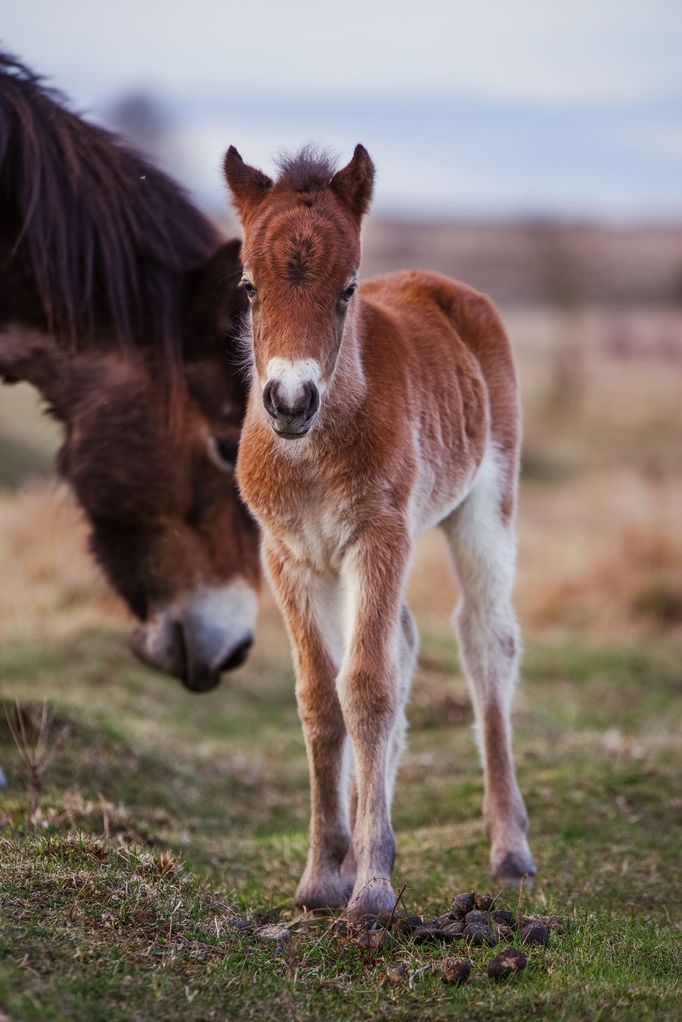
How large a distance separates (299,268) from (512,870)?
2.81m

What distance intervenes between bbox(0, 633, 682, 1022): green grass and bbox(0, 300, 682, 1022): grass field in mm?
13

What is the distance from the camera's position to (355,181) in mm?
4312

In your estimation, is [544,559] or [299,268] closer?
[299,268]

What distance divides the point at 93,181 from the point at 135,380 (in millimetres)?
1001

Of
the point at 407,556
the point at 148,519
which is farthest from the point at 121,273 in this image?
the point at 407,556

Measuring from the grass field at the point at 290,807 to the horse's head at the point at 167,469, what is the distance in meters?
0.77

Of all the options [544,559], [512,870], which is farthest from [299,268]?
[544,559]

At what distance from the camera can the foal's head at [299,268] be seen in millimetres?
3787

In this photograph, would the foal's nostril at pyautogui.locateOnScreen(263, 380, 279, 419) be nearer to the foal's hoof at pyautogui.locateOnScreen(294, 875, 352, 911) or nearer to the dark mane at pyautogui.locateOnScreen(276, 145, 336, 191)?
the dark mane at pyautogui.locateOnScreen(276, 145, 336, 191)

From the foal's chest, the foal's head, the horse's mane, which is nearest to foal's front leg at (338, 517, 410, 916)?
the foal's chest

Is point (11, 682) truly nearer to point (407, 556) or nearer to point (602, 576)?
point (407, 556)

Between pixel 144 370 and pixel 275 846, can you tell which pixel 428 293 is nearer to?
pixel 144 370

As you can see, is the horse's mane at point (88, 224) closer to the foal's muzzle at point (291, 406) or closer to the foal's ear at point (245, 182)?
the foal's ear at point (245, 182)

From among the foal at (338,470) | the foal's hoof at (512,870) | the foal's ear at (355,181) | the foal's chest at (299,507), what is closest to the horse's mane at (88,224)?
the foal at (338,470)
